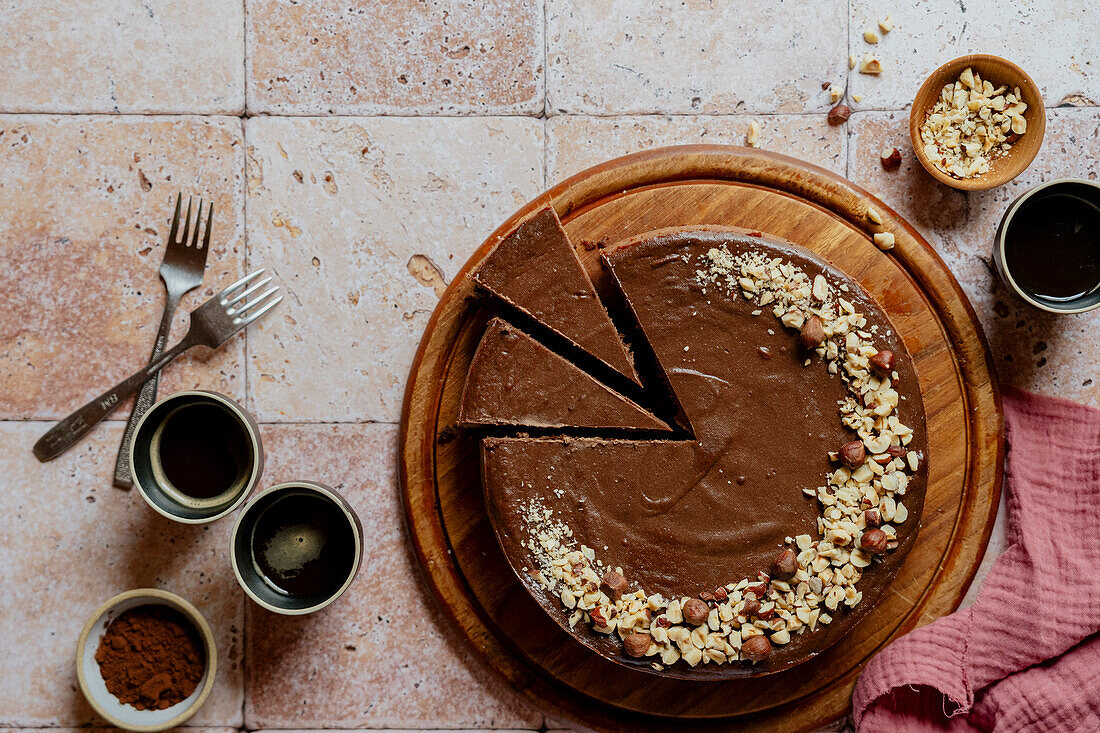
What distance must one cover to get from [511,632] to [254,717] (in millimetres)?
1029

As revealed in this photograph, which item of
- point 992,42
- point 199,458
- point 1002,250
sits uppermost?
point 992,42

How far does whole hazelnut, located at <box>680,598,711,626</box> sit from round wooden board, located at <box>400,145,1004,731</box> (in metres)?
0.41

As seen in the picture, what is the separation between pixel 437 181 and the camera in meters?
2.89

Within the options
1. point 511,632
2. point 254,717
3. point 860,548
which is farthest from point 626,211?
point 254,717

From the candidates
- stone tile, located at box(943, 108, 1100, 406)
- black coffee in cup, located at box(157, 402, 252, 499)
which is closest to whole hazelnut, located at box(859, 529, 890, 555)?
stone tile, located at box(943, 108, 1100, 406)

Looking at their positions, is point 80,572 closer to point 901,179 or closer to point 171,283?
point 171,283

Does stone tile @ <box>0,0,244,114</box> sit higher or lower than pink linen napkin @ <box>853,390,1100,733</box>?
higher

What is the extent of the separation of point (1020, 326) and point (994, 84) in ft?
2.82

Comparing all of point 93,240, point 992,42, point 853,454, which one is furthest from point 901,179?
point 93,240

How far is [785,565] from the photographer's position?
94.0 inches

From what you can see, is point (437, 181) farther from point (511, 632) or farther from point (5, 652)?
point (5, 652)

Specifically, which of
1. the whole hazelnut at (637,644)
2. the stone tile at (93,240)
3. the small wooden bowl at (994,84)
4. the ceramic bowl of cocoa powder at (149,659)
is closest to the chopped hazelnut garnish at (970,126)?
the small wooden bowl at (994,84)

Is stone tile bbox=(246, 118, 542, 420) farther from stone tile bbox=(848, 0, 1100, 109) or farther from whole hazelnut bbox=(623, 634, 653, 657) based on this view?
stone tile bbox=(848, 0, 1100, 109)

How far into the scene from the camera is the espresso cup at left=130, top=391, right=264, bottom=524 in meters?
2.58
